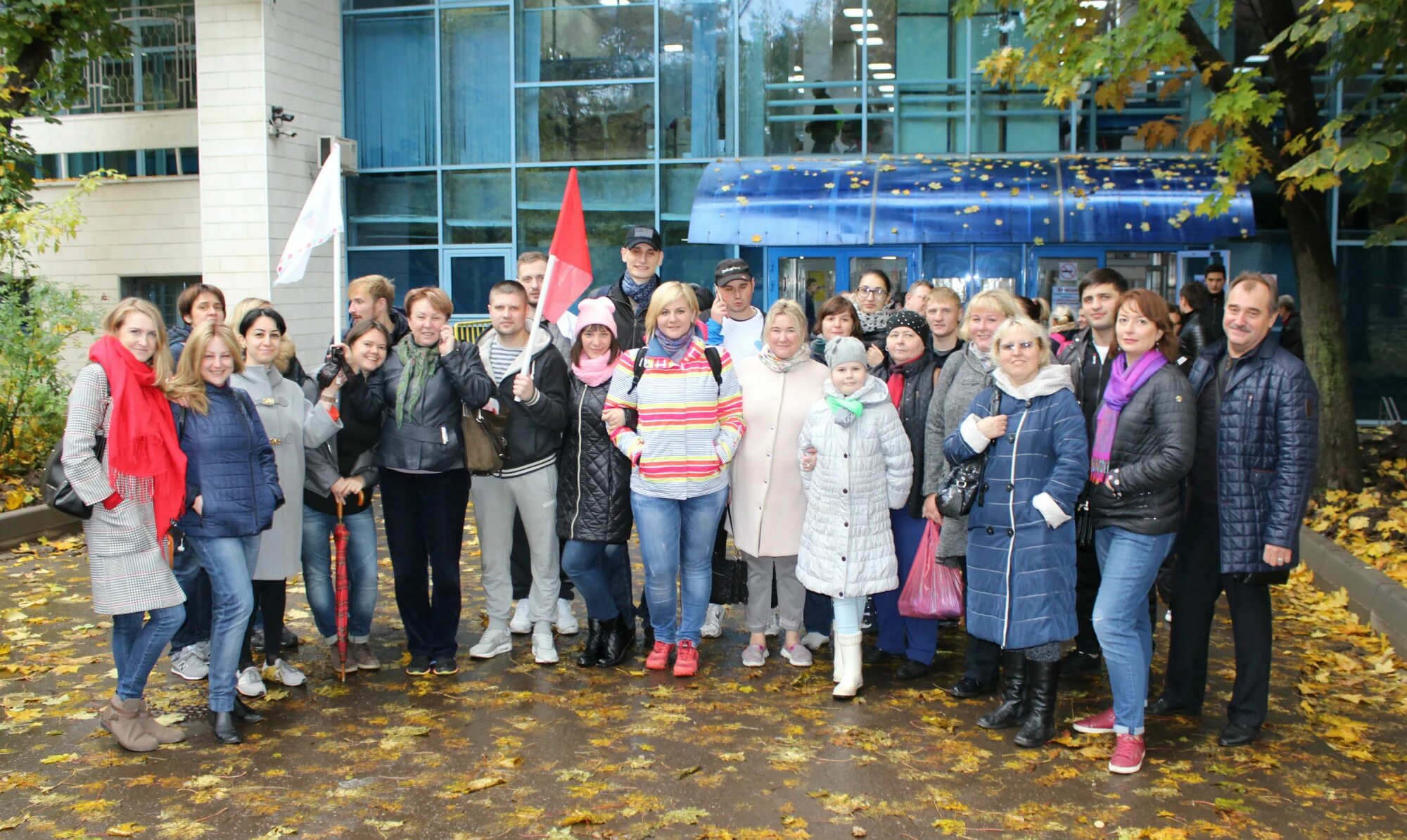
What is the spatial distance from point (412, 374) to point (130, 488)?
1425 mm

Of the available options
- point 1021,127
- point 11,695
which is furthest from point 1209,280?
point 11,695

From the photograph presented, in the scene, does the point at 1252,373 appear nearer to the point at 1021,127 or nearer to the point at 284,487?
the point at 284,487

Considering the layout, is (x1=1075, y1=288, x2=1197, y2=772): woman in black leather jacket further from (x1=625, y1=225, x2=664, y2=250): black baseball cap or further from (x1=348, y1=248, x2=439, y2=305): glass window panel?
(x1=348, y1=248, x2=439, y2=305): glass window panel

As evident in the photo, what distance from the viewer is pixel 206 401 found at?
523 cm

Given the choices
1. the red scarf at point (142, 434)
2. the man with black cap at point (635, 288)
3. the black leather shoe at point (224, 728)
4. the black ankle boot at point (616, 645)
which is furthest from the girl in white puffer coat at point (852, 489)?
the red scarf at point (142, 434)

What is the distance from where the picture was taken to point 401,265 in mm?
18094

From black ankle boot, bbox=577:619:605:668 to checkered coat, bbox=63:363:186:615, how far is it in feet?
7.02

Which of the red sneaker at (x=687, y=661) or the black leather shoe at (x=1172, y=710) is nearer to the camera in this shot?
the black leather shoe at (x=1172, y=710)

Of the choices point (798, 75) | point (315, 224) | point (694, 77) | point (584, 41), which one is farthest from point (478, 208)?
point (315, 224)

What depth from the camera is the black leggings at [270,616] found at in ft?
19.5

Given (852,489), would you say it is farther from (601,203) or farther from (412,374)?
(601,203)

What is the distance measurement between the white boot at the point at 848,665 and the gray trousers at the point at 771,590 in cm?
53

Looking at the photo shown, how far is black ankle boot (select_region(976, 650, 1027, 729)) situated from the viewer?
17.8 ft

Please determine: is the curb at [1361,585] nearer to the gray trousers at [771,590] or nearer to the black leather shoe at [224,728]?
the gray trousers at [771,590]
